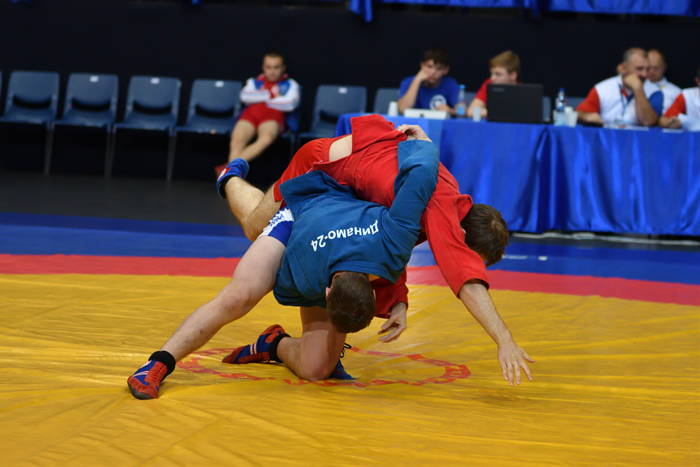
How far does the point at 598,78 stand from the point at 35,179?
17.4 feet

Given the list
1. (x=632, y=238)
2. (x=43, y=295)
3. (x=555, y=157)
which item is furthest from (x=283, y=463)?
(x=632, y=238)

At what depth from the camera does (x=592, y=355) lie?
2410 mm

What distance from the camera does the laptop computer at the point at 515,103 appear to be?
502cm

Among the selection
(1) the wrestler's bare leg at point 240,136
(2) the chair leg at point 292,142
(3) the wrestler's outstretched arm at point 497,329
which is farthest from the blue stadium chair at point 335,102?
(3) the wrestler's outstretched arm at point 497,329

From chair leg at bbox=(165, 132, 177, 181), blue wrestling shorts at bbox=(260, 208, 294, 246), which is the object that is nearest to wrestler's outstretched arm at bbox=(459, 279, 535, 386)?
blue wrestling shorts at bbox=(260, 208, 294, 246)

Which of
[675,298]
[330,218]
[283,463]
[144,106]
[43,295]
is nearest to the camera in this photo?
[283,463]

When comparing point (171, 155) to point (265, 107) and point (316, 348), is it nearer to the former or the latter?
point (265, 107)

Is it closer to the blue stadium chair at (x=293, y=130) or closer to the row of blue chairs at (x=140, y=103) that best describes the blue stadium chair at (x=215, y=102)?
the row of blue chairs at (x=140, y=103)

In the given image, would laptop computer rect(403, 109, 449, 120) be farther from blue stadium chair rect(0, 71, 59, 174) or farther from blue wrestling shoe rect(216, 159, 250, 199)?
blue stadium chair rect(0, 71, 59, 174)

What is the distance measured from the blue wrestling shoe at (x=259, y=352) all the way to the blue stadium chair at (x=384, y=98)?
16.3 ft

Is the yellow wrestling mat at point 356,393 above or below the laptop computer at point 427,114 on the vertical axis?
below

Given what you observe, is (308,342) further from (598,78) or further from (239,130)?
(598,78)

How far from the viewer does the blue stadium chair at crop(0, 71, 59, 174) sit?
7.24 m

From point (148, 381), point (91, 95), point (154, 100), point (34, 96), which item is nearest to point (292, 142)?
point (154, 100)
